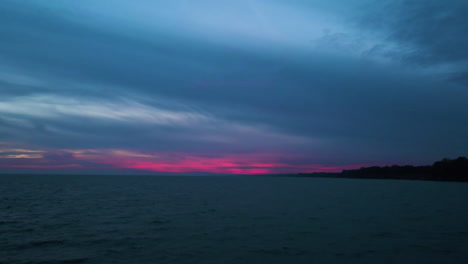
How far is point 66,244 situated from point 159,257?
22.8 feet

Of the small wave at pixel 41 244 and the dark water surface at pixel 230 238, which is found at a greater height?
the small wave at pixel 41 244

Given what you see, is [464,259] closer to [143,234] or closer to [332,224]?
[332,224]

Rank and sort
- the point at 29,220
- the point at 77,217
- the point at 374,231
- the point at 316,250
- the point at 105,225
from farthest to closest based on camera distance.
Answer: the point at 77,217
the point at 29,220
the point at 105,225
the point at 374,231
the point at 316,250

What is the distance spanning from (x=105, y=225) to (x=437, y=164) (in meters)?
211

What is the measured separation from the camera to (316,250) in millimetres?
18703

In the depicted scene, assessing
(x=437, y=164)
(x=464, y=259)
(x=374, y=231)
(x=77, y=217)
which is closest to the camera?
(x=464, y=259)

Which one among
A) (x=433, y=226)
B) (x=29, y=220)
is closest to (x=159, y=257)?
(x=29, y=220)

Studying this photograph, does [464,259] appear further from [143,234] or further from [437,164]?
[437,164]

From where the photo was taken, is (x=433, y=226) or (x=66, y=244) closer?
(x=66, y=244)

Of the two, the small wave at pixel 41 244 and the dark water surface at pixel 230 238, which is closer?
the dark water surface at pixel 230 238

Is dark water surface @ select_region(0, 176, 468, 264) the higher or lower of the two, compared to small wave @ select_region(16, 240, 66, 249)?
lower

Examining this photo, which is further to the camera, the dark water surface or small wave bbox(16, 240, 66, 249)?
small wave bbox(16, 240, 66, 249)

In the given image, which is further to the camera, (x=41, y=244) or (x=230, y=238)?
(x=230, y=238)

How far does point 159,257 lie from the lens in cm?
1703
